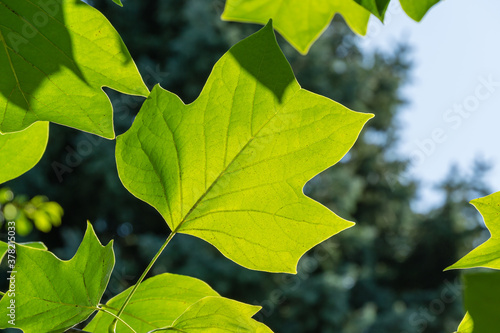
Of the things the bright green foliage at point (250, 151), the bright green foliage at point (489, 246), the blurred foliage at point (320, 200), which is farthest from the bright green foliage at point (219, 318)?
the blurred foliage at point (320, 200)

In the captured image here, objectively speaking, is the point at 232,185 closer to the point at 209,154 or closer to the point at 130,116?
the point at 209,154

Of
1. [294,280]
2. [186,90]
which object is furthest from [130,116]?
[294,280]

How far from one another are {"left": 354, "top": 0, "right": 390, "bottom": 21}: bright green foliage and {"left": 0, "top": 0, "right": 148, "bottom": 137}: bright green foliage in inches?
7.2

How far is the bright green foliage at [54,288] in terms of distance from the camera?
1.21 feet

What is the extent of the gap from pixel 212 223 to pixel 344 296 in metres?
7.71

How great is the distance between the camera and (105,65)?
1.13 feet

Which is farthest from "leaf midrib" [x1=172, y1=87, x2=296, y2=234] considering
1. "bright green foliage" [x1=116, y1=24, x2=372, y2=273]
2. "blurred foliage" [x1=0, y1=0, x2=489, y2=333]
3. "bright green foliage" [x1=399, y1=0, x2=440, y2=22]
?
"blurred foliage" [x1=0, y1=0, x2=489, y2=333]

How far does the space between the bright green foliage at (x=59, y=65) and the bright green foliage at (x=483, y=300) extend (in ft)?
0.85

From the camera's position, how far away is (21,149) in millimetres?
441

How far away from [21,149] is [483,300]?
41 centimetres

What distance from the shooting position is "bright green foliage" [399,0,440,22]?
367mm

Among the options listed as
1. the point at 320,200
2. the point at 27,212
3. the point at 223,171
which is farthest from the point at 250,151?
the point at 320,200

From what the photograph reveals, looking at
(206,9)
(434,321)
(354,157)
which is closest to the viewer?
(206,9)

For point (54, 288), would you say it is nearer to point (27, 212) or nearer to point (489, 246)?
point (489, 246)
